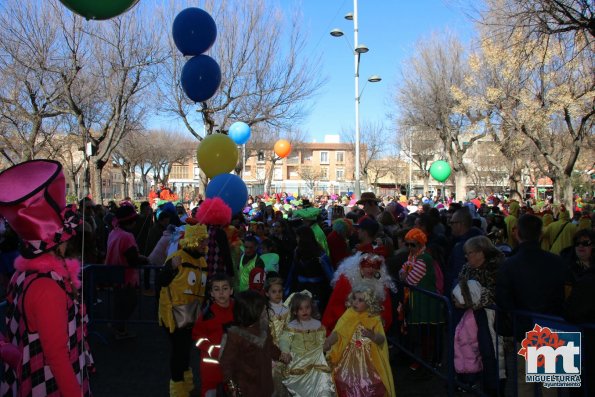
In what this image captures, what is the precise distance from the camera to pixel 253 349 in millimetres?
3617

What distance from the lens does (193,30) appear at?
846cm

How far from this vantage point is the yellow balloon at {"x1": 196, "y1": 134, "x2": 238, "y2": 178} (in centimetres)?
952

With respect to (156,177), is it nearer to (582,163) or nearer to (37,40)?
(37,40)

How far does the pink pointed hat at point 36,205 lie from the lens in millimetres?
2354

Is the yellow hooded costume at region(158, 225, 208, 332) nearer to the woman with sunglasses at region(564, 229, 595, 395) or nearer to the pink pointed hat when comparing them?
the pink pointed hat

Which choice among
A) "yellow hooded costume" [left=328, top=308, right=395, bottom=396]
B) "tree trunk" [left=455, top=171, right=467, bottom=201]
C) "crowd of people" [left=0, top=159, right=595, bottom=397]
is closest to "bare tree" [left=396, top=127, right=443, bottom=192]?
"tree trunk" [left=455, top=171, right=467, bottom=201]

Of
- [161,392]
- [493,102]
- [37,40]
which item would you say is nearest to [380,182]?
[493,102]

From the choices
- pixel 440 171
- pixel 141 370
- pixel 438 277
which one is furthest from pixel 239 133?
pixel 438 277

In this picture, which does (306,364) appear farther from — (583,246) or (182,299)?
(583,246)

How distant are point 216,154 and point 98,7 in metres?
4.84

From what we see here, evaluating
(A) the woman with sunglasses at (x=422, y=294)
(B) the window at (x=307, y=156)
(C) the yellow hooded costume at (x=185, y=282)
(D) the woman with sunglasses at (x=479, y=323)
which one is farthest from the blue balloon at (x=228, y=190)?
(B) the window at (x=307, y=156)

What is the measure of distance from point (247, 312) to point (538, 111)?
17.9m

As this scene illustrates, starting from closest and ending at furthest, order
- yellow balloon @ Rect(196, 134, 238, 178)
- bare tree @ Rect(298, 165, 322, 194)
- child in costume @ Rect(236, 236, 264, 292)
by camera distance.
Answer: child in costume @ Rect(236, 236, 264, 292), yellow balloon @ Rect(196, 134, 238, 178), bare tree @ Rect(298, 165, 322, 194)

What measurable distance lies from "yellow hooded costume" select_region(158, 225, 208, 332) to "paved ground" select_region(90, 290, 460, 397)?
3.26ft
